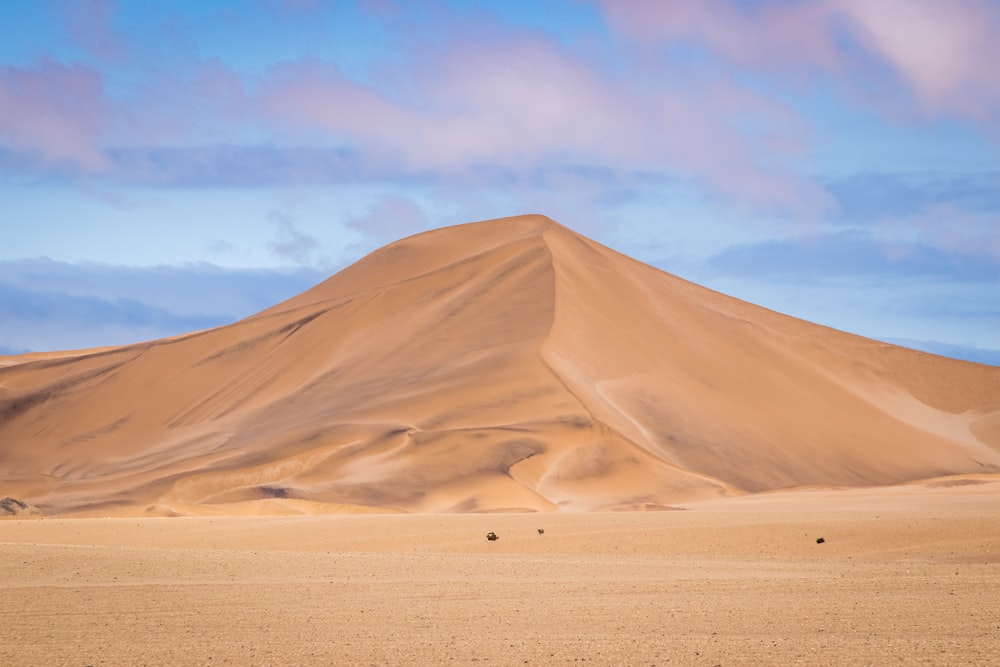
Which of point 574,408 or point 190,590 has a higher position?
point 574,408

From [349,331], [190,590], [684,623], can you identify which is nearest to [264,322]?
[349,331]

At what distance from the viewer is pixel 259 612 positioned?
15.5 meters

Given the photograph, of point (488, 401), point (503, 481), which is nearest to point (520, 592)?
point (503, 481)

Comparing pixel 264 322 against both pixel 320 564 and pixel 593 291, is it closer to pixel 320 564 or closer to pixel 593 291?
pixel 593 291

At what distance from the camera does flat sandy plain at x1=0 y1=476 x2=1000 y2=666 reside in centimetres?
1273

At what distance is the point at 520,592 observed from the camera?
17500 millimetres

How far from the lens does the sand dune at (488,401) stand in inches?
1796

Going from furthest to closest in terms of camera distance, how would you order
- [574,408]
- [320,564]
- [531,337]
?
[531,337], [574,408], [320,564]

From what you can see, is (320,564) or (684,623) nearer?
(684,623)

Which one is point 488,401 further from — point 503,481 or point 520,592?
point 520,592

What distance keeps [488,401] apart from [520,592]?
110 ft

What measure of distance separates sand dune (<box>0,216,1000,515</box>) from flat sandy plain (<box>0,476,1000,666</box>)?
13120 millimetres

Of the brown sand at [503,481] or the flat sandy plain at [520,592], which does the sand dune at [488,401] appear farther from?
the flat sandy plain at [520,592]

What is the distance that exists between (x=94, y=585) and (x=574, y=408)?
33.3 m
